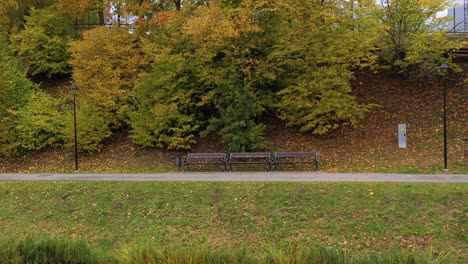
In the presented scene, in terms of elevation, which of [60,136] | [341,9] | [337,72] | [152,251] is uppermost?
[341,9]

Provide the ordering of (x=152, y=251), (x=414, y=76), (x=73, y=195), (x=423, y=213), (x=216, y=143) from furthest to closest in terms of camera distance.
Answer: (x=414, y=76) → (x=216, y=143) → (x=73, y=195) → (x=423, y=213) → (x=152, y=251)

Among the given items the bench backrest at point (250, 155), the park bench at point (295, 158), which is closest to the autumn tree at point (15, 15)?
the bench backrest at point (250, 155)

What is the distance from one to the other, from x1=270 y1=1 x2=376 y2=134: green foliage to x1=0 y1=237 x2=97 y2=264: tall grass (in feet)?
44.9

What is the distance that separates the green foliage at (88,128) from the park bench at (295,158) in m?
8.82

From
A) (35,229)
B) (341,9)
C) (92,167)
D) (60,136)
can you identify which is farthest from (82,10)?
(35,229)

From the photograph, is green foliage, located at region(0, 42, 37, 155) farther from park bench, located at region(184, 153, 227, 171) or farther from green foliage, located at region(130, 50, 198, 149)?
park bench, located at region(184, 153, 227, 171)

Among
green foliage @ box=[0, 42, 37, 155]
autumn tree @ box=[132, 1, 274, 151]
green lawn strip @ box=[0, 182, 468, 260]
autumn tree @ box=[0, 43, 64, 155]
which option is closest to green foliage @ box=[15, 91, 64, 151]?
autumn tree @ box=[0, 43, 64, 155]

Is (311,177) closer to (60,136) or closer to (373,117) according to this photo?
(373,117)

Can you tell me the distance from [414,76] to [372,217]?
51.1ft

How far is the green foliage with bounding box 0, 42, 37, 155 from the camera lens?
793 inches

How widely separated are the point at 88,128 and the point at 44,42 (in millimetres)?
10321

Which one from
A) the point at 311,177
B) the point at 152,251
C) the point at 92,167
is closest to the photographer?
the point at 152,251

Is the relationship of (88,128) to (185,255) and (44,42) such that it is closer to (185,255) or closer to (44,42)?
(44,42)

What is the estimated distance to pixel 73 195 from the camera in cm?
1230
